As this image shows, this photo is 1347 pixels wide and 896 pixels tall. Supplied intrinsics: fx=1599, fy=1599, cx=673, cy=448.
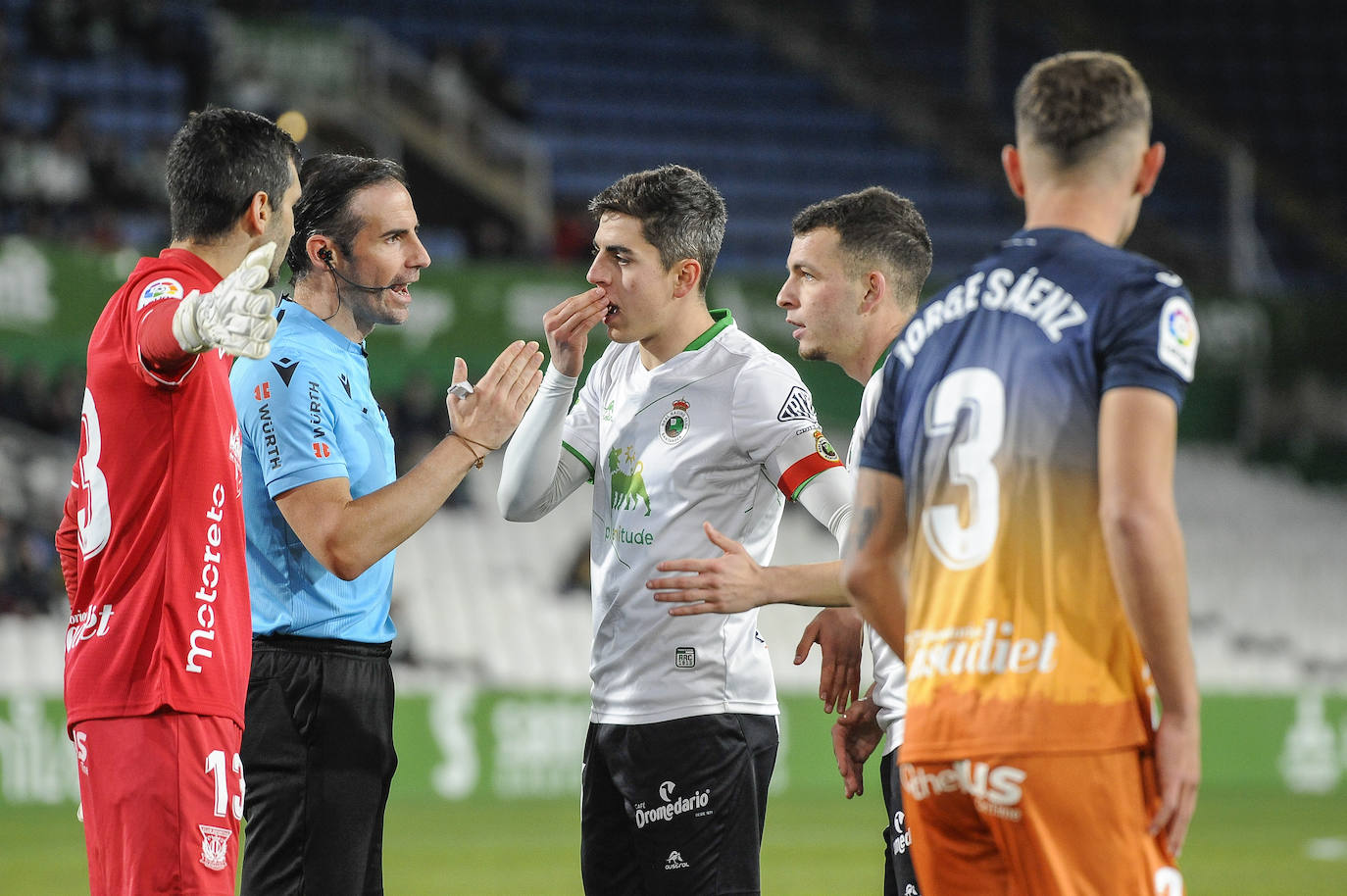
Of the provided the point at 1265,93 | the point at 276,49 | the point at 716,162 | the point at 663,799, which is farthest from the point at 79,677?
the point at 1265,93

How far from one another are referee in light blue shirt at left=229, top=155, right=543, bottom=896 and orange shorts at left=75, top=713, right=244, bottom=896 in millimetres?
457

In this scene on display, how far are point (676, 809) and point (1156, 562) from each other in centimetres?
182

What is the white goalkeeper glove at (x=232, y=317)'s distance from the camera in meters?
3.23

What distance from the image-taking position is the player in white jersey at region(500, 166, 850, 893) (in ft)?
13.6

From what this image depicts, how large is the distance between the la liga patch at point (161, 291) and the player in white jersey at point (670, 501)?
110cm

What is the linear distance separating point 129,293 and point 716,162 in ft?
61.3

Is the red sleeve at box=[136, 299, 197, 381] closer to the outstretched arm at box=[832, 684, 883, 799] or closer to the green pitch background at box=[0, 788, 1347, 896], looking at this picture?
the outstretched arm at box=[832, 684, 883, 799]

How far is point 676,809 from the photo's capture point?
4.11 m

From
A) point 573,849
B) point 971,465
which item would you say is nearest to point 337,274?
point 971,465

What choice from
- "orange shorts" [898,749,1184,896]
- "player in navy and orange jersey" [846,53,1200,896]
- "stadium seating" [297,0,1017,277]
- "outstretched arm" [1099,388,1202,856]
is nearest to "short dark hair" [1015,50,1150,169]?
"player in navy and orange jersey" [846,53,1200,896]

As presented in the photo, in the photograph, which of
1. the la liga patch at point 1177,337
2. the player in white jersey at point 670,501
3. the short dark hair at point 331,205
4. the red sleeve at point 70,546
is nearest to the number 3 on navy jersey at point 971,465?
the la liga patch at point 1177,337

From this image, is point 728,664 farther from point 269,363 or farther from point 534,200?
point 534,200

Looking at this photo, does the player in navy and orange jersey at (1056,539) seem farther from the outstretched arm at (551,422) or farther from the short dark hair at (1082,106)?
the outstretched arm at (551,422)

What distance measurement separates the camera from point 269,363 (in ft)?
13.5
